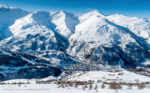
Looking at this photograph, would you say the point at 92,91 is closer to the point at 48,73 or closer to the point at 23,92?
the point at 23,92

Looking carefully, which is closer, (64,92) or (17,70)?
(64,92)

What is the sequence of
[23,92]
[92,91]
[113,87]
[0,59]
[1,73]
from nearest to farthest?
[23,92], [92,91], [113,87], [1,73], [0,59]

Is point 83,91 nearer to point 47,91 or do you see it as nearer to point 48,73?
point 47,91

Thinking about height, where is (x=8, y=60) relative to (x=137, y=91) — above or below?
above

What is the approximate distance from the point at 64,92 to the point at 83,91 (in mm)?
1570

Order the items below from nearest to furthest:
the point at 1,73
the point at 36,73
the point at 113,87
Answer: the point at 113,87 → the point at 1,73 → the point at 36,73

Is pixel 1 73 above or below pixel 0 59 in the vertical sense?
below

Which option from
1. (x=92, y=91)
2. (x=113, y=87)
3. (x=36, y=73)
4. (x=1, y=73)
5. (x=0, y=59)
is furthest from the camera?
(x=0, y=59)

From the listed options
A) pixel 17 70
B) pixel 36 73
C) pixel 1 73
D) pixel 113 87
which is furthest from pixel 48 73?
pixel 113 87

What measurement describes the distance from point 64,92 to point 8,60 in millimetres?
192945

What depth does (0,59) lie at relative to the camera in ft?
630

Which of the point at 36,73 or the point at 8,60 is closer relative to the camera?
the point at 36,73

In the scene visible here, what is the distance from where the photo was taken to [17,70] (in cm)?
18100

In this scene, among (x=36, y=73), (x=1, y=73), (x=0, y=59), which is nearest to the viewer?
(x=1, y=73)
